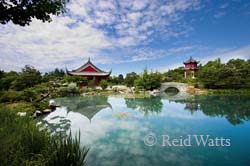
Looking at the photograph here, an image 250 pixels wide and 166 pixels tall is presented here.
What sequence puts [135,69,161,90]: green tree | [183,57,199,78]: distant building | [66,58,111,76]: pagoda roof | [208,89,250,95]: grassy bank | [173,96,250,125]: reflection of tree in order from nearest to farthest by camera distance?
[173,96,250,125]: reflection of tree → [208,89,250,95]: grassy bank → [135,69,161,90]: green tree → [66,58,111,76]: pagoda roof → [183,57,199,78]: distant building

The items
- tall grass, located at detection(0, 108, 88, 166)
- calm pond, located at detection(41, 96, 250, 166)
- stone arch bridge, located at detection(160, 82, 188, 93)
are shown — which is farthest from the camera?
stone arch bridge, located at detection(160, 82, 188, 93)

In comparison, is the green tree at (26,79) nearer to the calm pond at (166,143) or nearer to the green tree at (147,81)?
the calm pond at (166,143)

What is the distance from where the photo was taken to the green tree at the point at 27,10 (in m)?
2.12

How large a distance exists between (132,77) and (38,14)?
79.9 feet

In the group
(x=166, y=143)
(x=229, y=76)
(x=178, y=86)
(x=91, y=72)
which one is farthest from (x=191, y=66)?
(x=166, y=143)

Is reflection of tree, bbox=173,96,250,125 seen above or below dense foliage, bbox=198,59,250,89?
below

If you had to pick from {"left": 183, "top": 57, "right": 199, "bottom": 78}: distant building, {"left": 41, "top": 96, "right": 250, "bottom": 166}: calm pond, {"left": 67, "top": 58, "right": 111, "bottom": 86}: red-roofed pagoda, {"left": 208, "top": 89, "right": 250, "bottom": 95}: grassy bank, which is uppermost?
{"left": 183, "top": 57, "right": 199, "bottom": 78}: distant building

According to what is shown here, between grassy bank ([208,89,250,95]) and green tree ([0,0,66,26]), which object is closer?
green tree ([0,0,66,26])

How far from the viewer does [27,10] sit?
2.22 meters

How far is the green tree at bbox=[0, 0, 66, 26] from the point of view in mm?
2123

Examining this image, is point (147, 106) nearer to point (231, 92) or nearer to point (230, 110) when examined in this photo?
point (230, 110)

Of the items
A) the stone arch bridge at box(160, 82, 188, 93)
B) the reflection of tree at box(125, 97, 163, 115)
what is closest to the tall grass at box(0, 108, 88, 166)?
the reflection of tree at box(125, 97, 163, 115)

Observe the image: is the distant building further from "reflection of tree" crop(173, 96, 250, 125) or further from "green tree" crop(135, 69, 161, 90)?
"reflection of tree" crop(173, 96, 250, 125)

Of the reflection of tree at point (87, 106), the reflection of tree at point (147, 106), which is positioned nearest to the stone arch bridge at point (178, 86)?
the reflection of tree at point (147, 106)
